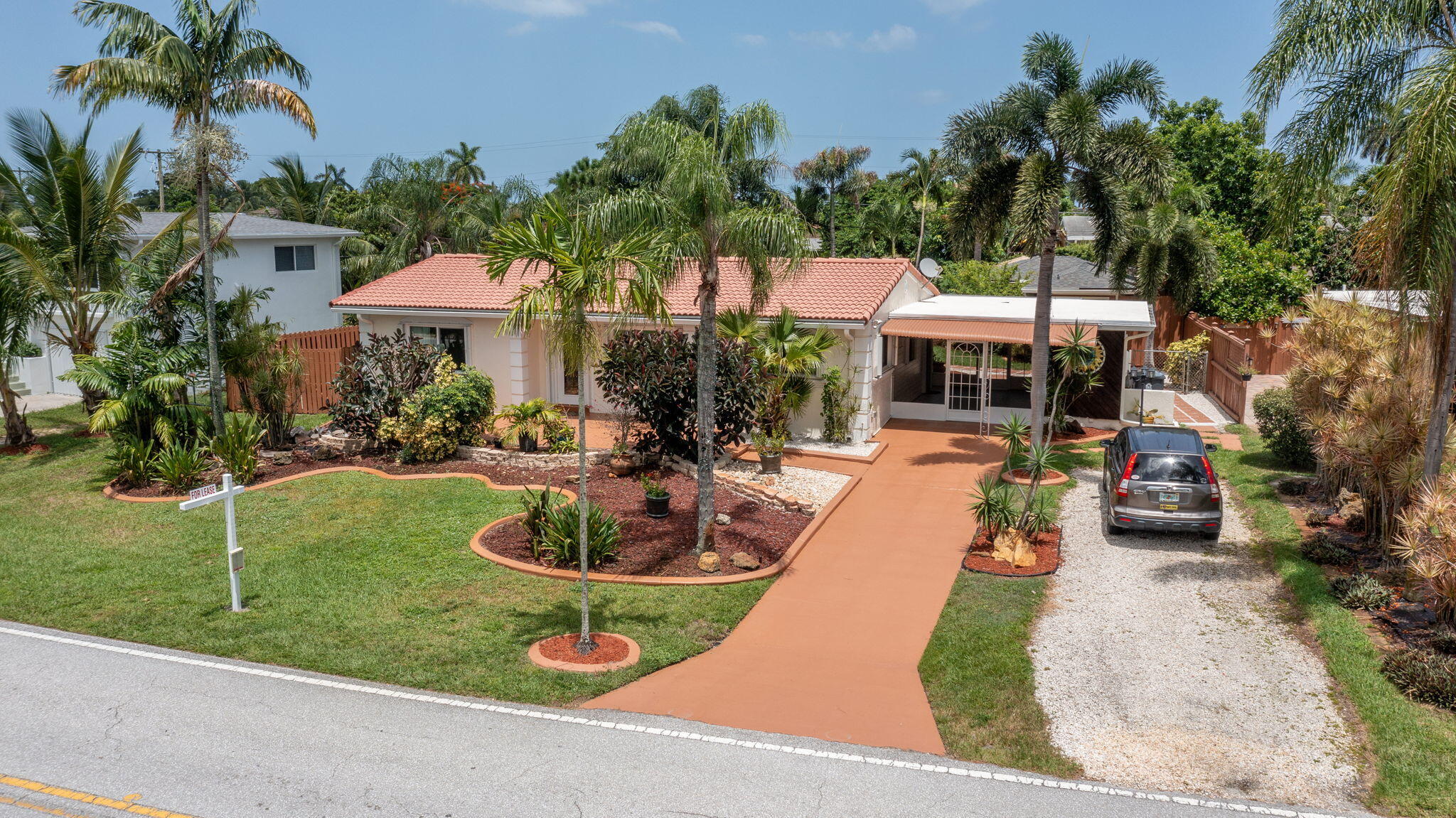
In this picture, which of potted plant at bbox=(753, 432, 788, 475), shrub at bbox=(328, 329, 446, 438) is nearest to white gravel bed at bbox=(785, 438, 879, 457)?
potted plant at bbox=(753, 432, 788, 475)

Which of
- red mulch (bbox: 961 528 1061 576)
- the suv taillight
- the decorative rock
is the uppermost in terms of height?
the suv taillight

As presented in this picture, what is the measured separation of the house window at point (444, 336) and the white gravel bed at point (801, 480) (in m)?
8.02

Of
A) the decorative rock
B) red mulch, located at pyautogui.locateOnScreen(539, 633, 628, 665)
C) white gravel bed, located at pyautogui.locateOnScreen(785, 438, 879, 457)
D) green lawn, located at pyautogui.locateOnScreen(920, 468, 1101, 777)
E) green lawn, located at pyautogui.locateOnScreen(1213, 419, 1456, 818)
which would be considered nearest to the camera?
green lawn, located at pyautogui.locateOnScreen(1213, 419, 1456, 818)

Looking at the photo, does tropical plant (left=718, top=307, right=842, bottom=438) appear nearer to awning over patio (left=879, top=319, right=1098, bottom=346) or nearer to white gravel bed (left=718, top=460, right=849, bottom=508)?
white gravel bed (left=718, top=460, right=849, bottom=508)

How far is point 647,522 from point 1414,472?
974 centimetres

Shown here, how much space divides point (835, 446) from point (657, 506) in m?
5.93

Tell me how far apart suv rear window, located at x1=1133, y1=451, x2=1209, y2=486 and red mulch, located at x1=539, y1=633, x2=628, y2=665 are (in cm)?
782

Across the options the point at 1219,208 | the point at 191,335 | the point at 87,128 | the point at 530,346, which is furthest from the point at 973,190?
the point at 1219,208

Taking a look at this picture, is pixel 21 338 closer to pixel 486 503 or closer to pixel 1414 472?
pixel 486 503

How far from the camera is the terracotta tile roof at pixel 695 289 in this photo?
65.7ft

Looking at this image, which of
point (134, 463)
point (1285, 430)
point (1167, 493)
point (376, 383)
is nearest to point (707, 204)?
point (1167, 493)

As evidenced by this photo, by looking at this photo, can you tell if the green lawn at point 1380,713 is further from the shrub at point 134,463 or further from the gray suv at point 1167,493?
the shrub at point 134,463

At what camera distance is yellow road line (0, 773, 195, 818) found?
7266 mm

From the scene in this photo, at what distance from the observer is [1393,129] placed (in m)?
11.0
